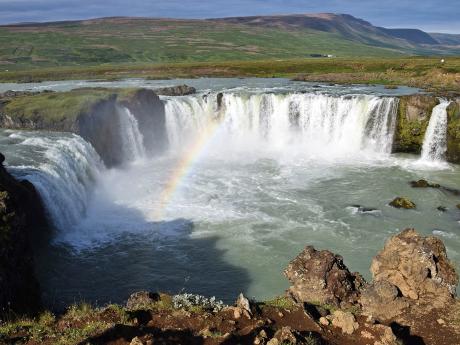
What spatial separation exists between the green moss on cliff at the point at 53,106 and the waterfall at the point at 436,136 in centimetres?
2915

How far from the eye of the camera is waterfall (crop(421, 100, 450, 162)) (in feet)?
136

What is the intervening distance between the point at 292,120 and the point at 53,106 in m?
24.7

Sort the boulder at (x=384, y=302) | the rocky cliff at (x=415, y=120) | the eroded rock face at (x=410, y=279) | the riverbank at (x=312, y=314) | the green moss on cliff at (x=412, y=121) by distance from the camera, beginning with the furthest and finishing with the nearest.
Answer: the green moss on cliff at (x=412, y=121), the rocky cliff at (x=415, y=120), the eroded rock face at (x=410, y=279), the boulder at (x=384, y=302), the riverbank at (x=312, y=314)

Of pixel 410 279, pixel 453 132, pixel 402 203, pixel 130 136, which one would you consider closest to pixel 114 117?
pixel 130 136

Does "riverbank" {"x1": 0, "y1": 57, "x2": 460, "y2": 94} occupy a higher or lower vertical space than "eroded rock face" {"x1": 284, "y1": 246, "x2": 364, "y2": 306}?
higher

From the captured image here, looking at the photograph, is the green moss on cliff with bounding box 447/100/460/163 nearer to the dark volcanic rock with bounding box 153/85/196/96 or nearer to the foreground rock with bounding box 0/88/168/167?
the foreground rock with bounding box 0/88/168/167

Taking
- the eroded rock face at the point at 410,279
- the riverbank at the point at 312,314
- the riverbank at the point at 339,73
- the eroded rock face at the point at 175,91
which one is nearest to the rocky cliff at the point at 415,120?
the riverbank at the point at 339,73

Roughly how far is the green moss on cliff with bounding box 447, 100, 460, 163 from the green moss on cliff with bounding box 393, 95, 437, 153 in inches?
69.9

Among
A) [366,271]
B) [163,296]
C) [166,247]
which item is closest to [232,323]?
[163,296]

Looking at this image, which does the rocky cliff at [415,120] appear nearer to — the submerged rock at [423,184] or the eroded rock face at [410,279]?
the submerged rock at [423,184]

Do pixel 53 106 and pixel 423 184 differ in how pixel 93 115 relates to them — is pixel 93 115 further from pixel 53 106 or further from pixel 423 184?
pixel 423 184

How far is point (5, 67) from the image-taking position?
474 feet

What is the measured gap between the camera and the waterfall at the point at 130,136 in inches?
1635

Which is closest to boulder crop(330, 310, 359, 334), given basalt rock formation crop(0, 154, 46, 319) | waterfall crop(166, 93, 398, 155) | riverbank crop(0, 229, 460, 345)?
riverbank crop(0, 229, 460, 345)
